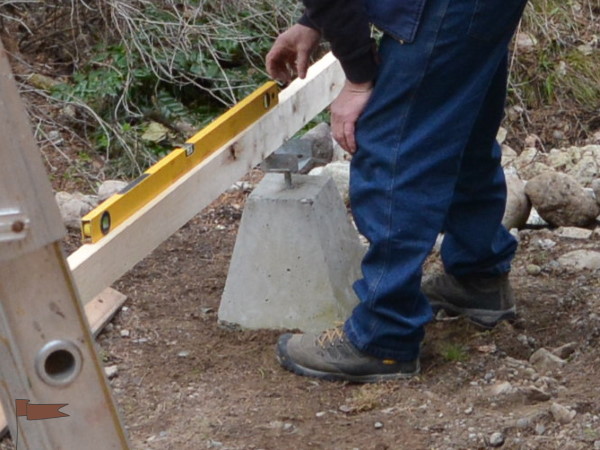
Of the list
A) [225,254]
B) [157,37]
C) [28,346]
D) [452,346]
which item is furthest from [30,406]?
[157,37]

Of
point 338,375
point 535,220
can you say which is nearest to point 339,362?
point 338,375

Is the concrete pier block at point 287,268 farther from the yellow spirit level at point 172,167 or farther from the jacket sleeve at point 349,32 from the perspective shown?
the jacket sleeve at point 349,32

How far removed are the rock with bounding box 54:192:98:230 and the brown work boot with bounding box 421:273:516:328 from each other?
168 centimetres

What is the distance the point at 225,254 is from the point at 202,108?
1.86 meters

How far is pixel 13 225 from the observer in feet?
4.34

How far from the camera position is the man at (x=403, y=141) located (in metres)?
2.81

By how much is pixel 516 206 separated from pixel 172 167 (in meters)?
2.01

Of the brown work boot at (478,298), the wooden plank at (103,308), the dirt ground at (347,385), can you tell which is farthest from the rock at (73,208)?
the brown work boot at (478,298)

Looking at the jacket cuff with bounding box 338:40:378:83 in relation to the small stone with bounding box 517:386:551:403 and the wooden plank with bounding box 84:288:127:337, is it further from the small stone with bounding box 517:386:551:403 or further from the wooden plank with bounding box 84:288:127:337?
the wooden plank with bounding box 84:288:127:337

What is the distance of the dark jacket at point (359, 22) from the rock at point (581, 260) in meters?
1.64

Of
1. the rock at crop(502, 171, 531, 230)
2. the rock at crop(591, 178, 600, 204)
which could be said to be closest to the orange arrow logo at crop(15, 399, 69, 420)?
the rock at crop(502, 171, 531, 230)

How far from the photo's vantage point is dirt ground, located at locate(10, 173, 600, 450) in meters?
2.87

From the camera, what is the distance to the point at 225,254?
4.34 metres

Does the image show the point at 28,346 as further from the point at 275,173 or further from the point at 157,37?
the point at 157,37
